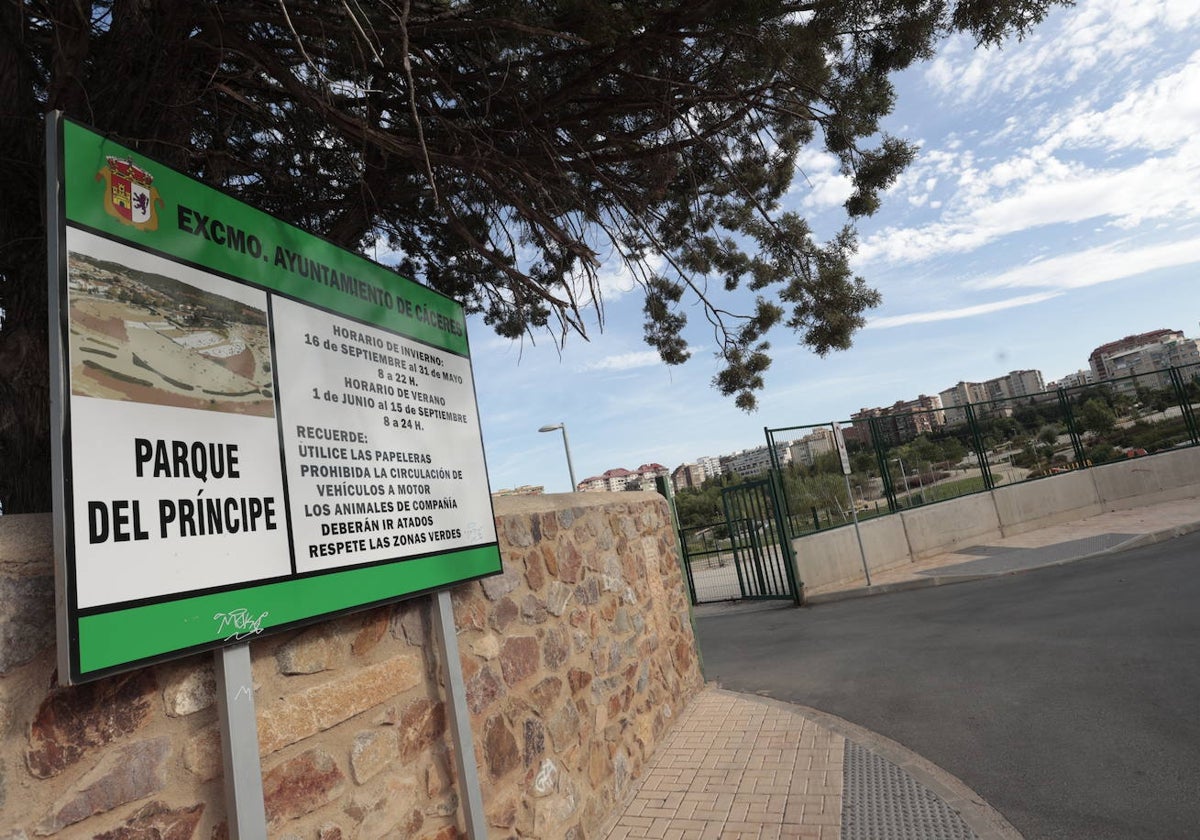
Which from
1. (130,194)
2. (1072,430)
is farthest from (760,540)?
(130,194)

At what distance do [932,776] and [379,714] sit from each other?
3.20 meters

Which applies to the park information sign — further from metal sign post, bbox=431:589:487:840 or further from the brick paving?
the brick paving

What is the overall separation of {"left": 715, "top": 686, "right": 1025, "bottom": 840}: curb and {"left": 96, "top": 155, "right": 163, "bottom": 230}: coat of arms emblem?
4.11 meters

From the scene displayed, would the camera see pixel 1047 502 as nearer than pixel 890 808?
No

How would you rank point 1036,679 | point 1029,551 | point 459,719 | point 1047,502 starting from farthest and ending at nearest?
point 1047,502, point 1029,551, point 1036,679, point 459,719

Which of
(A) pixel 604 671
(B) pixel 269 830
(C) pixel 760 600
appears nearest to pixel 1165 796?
(A) pixel 604 671

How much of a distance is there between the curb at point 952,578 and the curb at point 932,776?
513cm

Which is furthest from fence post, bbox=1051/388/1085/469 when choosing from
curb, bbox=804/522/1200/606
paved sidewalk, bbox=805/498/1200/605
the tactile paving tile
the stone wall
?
the stone wall

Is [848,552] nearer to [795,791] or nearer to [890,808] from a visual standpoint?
[795,791]

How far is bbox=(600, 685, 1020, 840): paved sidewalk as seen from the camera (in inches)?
129

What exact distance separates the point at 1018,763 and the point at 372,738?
364 centimetres

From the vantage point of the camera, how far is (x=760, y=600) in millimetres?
11172

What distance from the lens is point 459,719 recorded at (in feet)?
8.61

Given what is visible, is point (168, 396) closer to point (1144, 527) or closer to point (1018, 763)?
point (1018, 763)
